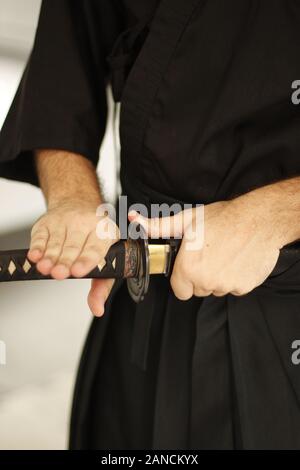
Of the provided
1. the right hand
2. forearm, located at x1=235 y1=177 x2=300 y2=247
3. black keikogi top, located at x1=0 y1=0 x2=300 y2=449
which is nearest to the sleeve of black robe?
black keikogi top, located at x1=0 y1=0 x2=300 y2=449

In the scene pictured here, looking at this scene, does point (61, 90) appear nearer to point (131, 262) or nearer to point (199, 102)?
point (199, 102)

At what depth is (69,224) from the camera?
0.54 metres

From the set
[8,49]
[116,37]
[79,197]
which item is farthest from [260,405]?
[8,49]

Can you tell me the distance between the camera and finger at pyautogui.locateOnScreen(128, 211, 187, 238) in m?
0.52

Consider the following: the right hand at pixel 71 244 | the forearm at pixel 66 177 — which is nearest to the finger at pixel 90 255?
the right hand at pixel 71 244

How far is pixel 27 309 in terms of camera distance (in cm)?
108

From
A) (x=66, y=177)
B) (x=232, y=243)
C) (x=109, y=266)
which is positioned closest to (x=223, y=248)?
(x=232, y=243)

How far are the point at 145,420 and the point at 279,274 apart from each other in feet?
0.99

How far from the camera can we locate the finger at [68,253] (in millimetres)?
474

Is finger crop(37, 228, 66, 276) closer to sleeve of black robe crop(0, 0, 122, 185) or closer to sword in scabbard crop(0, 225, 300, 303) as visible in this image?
sword in scabbard crop(0, 225, 300, 303)

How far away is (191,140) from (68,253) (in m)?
0.21

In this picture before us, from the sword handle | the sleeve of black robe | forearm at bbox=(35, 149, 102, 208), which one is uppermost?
the sleeve of black robe

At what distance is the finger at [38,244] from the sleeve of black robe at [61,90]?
0.17 m

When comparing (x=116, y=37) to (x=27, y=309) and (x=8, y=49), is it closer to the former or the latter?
(x=8, y=49)
